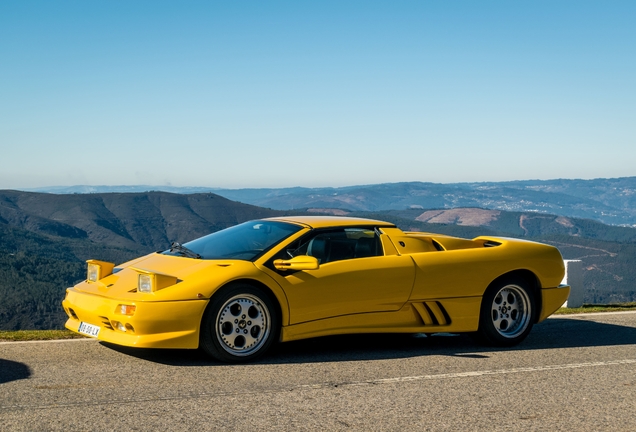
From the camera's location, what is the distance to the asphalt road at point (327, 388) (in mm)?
4559

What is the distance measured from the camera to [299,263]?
6531mm

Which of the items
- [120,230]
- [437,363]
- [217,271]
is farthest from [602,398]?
[120,230]

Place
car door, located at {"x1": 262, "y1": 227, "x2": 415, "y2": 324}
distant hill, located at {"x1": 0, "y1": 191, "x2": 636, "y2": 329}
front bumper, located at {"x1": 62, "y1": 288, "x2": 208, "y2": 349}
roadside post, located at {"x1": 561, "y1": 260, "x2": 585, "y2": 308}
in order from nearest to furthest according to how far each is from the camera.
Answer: front bumper, located at {"x1": 62, "y1": 288, "x2": 208, "y2": 349} → car door, located at {"x1": 262, "y1": 227, "x2": 415, "y2": 324} → roadside post, located at {"x1": 561, "y1": 260, "x2": 585, "y2": 308} → distant hill, located at {"x1": 0, "y1": 191, "x2": 636, "y2": 329}

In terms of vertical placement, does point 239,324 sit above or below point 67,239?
above

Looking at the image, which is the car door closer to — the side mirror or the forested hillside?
the side mirror

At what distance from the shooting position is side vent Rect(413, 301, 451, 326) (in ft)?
23.7

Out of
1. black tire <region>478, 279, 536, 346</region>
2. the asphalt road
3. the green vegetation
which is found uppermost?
black tire <region>478, 279, 536, 346</region>

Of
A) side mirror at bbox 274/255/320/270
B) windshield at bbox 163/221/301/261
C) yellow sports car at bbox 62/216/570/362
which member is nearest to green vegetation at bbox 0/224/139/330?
windshield at bbox 163/221/301/261

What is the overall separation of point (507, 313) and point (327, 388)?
3004 millimetres

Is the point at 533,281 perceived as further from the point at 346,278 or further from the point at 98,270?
the point at 98,270

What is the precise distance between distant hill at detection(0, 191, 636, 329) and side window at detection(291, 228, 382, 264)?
5647 centimetres

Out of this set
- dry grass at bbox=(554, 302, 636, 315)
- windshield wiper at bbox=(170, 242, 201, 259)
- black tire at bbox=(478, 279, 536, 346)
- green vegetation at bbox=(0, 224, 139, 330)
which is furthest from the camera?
green vegetation at bbox=(0, 224, 139, 330)

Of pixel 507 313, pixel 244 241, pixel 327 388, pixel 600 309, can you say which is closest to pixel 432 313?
pixel 507 313

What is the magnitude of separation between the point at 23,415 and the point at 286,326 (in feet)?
8.42
